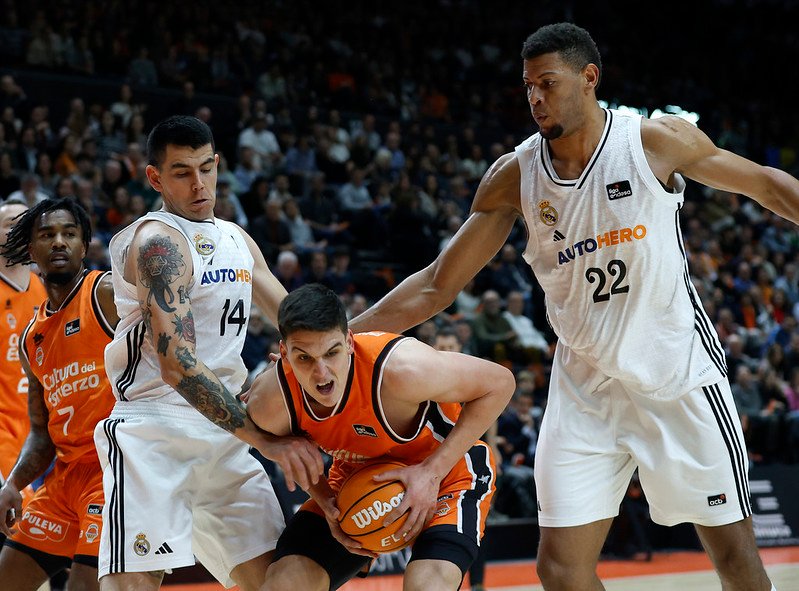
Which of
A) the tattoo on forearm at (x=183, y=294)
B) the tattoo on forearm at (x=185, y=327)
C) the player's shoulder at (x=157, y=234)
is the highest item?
the player's shoulder at (x=157, y=234)

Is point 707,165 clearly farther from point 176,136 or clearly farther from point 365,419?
point 176,136

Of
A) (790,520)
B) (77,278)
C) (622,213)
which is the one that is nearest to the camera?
(622,213)

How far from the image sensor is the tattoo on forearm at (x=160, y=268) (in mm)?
3396

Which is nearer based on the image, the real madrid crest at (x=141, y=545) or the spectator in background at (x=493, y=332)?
the real madrid crest at (x=141, y=545)

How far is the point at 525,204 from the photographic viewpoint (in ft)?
12.5

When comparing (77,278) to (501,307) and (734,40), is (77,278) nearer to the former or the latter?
(501,307)

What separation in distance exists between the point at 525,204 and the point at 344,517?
135 cm

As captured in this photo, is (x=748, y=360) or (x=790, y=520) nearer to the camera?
(x=790, y=520)

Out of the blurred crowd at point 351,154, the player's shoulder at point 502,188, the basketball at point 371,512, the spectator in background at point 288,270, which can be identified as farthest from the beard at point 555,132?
the spectator in background at point 288,270

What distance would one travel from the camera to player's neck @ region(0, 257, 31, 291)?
17.3ft

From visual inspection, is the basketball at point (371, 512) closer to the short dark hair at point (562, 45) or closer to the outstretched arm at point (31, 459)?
the outstretched arm at point (31, 459)

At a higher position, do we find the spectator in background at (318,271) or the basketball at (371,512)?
the basketball at (371,512)

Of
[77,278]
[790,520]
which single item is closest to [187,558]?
[77,278]

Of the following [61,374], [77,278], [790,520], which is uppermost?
[77,278]
